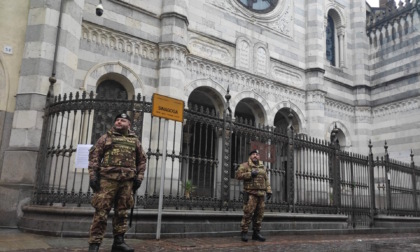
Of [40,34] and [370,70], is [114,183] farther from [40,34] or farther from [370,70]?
[370,70]

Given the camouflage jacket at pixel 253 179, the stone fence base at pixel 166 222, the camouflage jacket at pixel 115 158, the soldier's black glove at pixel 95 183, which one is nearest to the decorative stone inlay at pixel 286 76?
the stone fence base at pixel 166 222

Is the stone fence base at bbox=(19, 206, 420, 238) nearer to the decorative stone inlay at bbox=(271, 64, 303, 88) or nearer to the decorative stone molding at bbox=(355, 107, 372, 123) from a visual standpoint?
the decorative stone inlay at bbox=(271, 64, 303, 88)

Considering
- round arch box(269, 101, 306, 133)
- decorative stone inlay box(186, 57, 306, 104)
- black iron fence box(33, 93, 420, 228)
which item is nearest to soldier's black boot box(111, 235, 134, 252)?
black iron fence box(33, 93, 420, 228)

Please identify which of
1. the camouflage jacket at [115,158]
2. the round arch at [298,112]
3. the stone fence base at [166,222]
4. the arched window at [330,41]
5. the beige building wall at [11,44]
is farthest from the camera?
the arched window at [330,41]

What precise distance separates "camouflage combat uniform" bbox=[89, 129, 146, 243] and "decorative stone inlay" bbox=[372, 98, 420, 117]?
17.9 m

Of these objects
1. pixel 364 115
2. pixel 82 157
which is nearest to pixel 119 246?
pixel 82 157

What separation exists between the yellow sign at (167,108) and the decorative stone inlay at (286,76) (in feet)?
34.8

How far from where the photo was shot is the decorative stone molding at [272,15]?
17.2 m

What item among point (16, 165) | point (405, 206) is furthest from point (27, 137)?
point (405, 206)

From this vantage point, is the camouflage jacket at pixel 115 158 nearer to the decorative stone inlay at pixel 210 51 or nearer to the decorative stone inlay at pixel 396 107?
the decorative stone inlay at pixel 210 51

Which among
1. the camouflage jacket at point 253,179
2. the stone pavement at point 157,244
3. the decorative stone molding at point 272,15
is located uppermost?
the decorative stone molding at point 272,15

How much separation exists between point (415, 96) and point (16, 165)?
60.6 ft

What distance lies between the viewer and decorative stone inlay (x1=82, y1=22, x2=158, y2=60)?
12.9 meters

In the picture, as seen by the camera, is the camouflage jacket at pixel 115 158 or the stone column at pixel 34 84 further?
the stone column at pixel 34 84
